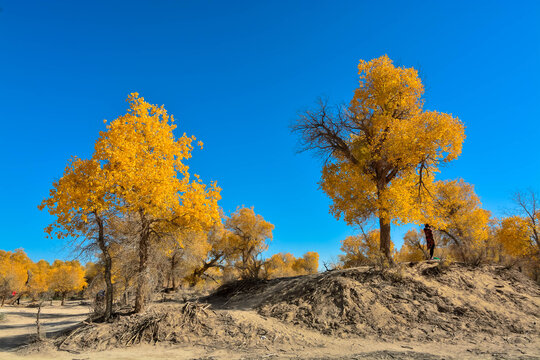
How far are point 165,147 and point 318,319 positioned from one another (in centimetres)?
829

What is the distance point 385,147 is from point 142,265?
10999 millimetres

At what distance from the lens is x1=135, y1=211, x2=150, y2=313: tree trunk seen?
11.3m

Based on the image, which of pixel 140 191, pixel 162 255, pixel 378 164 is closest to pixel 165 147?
pixel 140 191

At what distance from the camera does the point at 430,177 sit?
14195 millimetres

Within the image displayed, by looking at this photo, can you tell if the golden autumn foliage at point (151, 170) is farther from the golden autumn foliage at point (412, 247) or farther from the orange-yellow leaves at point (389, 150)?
the golden autumn foliage at point (412, 247)

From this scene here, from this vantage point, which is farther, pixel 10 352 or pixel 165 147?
pixel 165 147

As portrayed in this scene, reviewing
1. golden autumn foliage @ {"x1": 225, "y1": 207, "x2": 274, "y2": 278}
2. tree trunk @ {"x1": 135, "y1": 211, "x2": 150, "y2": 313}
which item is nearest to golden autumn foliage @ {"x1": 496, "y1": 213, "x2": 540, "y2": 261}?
golden autumn foliage @ {"x1": 225, "y1": 207, "x2": 274, "y2": 278}

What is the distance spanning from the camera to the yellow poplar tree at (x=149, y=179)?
10492 millimetres

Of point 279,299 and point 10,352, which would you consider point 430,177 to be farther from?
point 10,352

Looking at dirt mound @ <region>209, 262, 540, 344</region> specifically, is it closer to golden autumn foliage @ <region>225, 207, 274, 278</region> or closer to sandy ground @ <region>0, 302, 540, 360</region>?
sandy ground @ <region>0, 302, 540, 360</region>

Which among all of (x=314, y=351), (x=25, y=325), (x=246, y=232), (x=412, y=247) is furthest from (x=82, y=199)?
(x=412, y=247)

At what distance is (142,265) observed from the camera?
11445 millimetres

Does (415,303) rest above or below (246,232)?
below

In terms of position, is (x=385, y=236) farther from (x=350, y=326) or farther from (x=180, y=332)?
(x=180, y=332)
